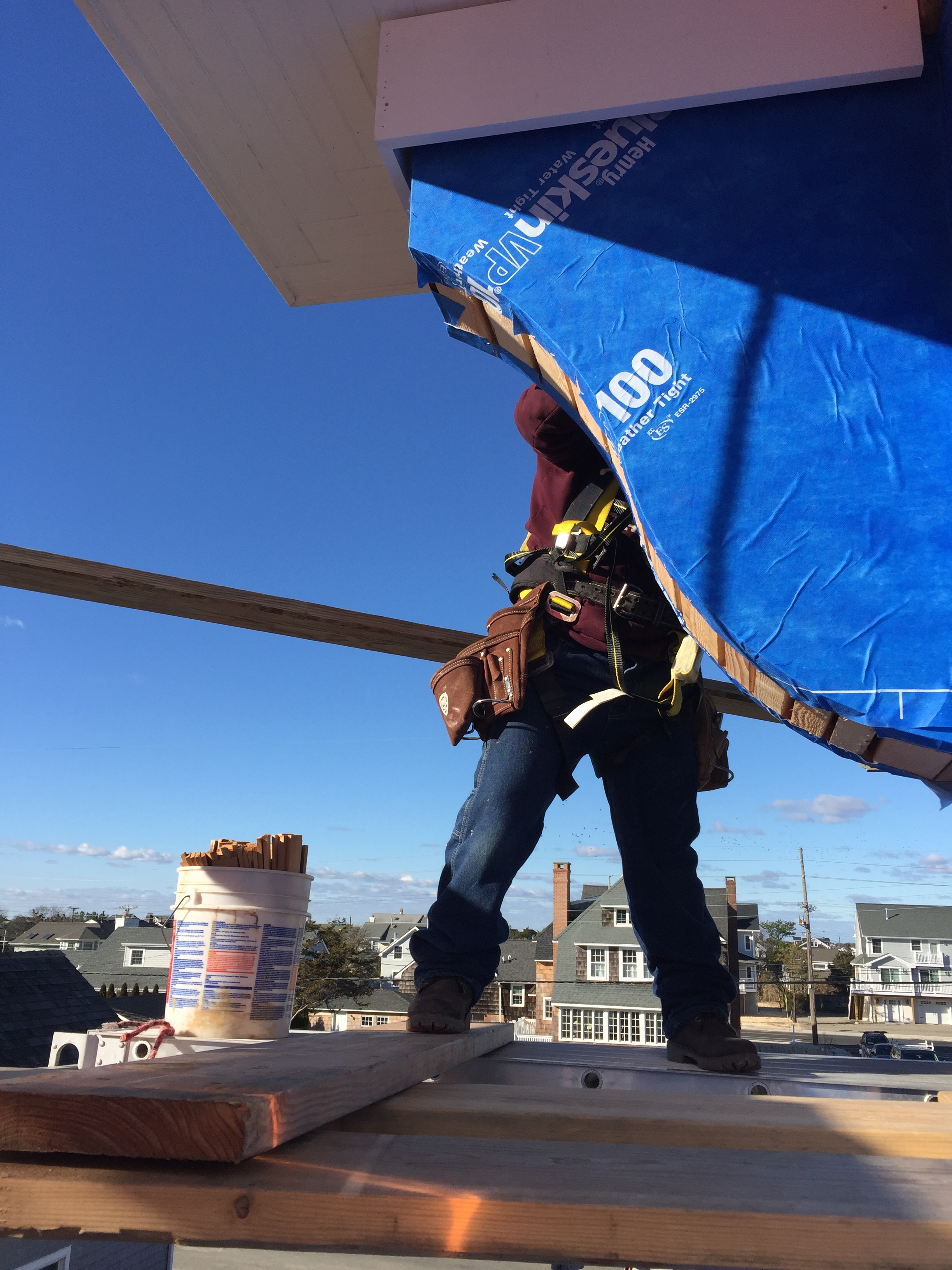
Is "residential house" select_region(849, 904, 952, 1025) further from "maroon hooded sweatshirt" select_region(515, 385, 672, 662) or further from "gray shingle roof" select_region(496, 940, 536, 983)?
"maroon hooded sweatshirt" select_region(515, 385, 672, 662)

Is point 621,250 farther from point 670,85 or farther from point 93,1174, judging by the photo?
point 93,1174

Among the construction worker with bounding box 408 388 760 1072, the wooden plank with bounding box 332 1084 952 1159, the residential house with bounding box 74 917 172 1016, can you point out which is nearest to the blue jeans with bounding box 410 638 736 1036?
the construction worker with bounding box 408 388 760 1072

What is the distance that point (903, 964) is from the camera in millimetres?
45000

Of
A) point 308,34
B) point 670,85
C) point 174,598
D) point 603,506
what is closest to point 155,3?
point 308,34

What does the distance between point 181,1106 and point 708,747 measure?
168 centimetres

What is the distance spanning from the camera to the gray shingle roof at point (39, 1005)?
8.36 metres

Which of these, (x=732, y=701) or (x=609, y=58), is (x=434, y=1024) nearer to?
(x=732, y=701)

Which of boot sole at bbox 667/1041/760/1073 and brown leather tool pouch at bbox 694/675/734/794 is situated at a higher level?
brown leather tool pouch at bbox 694/675/734/794

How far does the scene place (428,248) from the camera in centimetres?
201

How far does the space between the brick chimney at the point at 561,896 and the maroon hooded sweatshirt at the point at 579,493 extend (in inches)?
1193

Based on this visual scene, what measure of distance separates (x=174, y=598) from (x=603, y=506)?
3.32 feet

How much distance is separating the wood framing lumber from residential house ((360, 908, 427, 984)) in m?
40.4

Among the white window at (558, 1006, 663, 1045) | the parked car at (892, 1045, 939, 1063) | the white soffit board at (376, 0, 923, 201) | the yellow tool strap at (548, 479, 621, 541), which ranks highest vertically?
the white soffit board at (376, 0, 923, 201)

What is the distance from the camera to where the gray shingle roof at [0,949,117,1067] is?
329 inches
